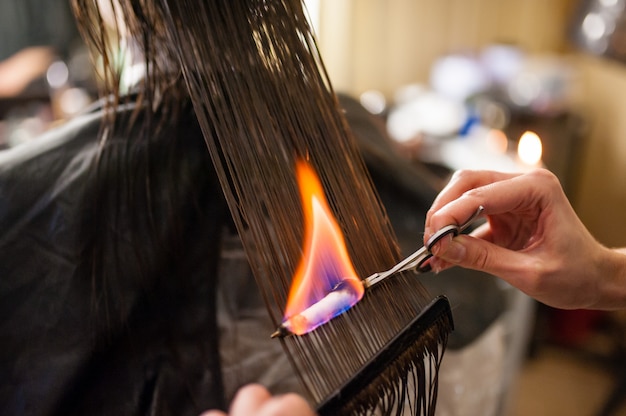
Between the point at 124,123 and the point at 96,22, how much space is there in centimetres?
13

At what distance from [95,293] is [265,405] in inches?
14.8

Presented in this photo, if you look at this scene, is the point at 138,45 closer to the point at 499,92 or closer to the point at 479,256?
the point at 479,256

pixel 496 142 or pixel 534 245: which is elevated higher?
pixel 534 245

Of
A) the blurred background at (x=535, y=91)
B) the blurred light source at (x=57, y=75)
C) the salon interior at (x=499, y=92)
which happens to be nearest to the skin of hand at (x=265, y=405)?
the salon interior at (x=499, y=92)

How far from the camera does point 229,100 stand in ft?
1.80

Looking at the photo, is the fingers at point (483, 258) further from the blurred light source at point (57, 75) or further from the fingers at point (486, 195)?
the blurred light source at point (57, 75)

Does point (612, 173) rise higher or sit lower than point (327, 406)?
lower

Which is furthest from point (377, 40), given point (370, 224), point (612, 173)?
point (370, 224)

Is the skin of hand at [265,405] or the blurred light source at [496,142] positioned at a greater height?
the skin of hand at [265,405]

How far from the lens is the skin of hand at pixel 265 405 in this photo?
38 cm

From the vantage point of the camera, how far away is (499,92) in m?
1.99

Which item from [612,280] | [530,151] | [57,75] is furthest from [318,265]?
[57,75]

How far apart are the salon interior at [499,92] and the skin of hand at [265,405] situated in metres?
1.04

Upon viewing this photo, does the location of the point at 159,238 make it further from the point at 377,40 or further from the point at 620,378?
the point at 620,378
